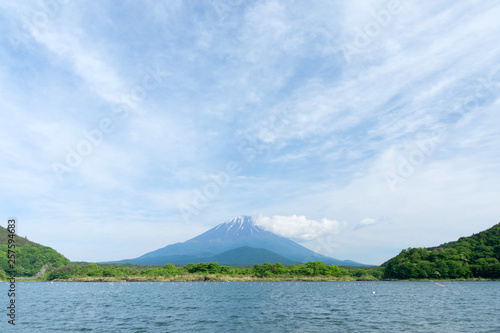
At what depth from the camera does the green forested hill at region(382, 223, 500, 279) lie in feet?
491

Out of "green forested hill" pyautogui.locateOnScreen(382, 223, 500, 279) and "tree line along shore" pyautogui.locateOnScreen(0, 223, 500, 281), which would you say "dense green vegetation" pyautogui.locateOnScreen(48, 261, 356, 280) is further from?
"green forested hill" pyautogui.locateOnScreen(382, 223, 500, 279)

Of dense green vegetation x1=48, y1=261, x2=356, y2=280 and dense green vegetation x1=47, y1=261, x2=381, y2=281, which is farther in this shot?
dense green vegetation x1=48, y1=261, x2=356, y2=280

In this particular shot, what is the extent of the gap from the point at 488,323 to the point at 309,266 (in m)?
157

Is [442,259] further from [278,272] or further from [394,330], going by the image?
[394,330]

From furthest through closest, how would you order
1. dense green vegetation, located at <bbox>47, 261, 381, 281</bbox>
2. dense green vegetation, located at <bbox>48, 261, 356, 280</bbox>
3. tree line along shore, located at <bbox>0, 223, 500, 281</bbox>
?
dense green vegetation, located at <bbox>48, 261, 356, 280</bbox> → dense green vegetation, located at <bbox>47, 261, 381, 281</bbox> → tree line along shore, located at <bbox>0, 223, 500, 281</bbox>

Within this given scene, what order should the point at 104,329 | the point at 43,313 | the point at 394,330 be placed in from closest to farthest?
the point at 394,330, the point at 104,329, the point at 43,313

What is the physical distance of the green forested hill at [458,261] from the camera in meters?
150

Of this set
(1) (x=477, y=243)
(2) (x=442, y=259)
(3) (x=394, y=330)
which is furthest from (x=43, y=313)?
(1) (x=477, y=243)

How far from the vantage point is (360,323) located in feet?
124

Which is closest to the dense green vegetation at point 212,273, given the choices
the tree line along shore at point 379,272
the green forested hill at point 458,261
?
the tree line along shore at point 379,272

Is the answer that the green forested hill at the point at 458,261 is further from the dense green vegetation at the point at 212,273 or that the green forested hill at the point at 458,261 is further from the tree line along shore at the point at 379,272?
the dense green vegetation at the point at 212,273

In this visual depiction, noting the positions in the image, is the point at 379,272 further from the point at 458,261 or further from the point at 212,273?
the point at 212,273

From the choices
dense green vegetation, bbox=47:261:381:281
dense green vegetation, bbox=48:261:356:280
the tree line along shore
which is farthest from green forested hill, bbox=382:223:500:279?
dense green vegetation, bbox=48:261:356:280

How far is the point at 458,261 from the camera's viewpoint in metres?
158
